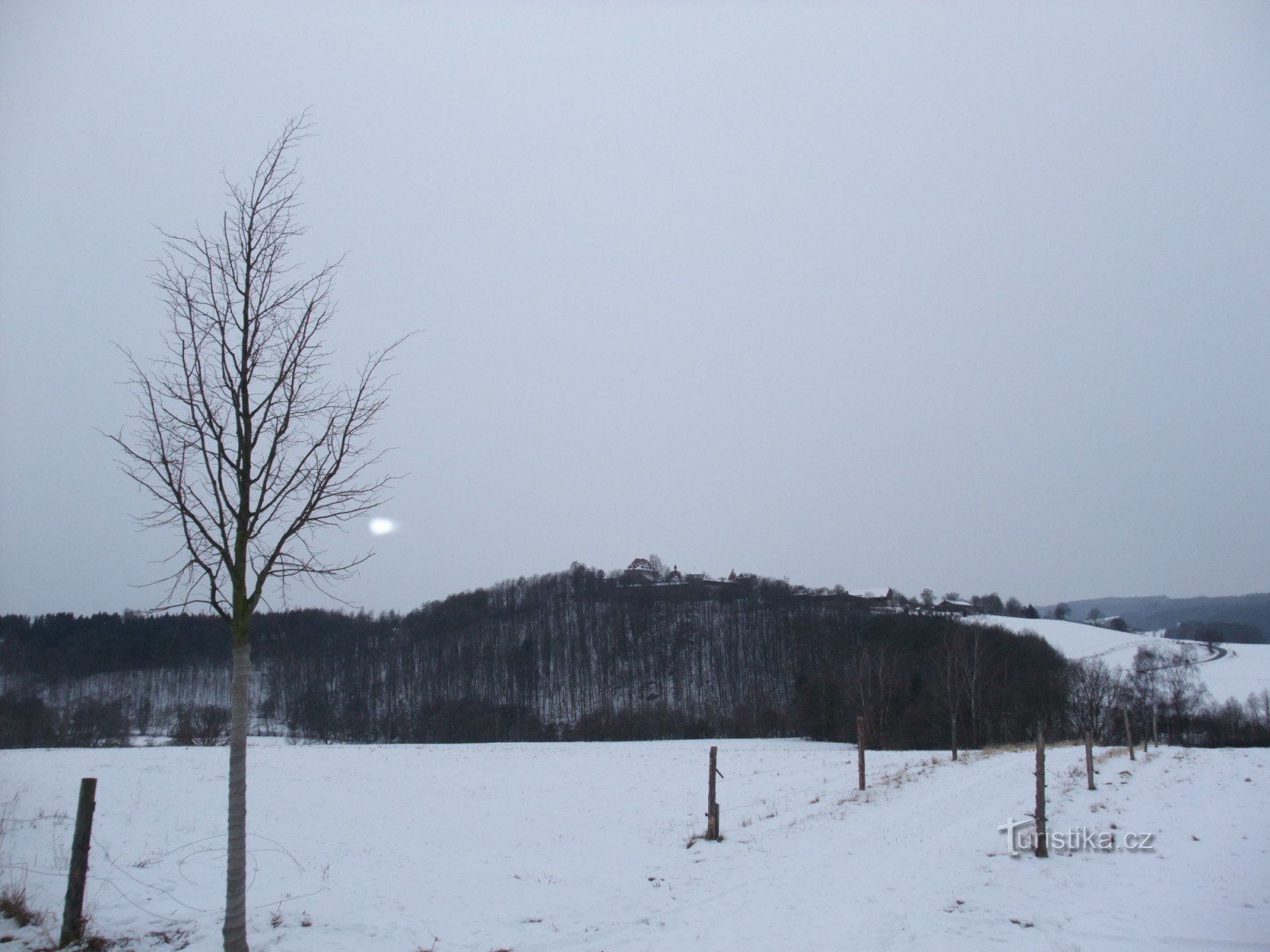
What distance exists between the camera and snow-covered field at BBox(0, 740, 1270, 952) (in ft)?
26.7

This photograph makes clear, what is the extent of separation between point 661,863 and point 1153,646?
97603 millimetres

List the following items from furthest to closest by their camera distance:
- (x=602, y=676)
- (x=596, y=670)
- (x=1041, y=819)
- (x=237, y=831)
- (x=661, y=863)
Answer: (x=596, y=670), (x=602, y=676), (x=661, y=863), (x=1041, y=819), (x=237, y=831)

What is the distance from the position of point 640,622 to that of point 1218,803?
99836 mm

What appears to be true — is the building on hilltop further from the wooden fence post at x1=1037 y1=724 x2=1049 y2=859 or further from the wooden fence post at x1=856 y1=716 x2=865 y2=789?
the wooden fence post at x1=1037 y1=724 x2=1049 y2=859

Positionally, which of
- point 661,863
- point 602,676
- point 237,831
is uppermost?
point 237,831

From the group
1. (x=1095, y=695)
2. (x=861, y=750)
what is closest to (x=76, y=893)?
(x=861, y=750)

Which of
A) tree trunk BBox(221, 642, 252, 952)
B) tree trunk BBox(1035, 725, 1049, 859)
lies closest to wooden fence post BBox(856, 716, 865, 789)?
tree trunk BBox(1035, 725, 1049, 859)

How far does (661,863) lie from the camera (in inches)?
484

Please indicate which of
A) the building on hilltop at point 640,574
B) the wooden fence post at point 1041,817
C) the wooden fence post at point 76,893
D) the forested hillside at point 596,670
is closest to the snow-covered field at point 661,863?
the wooden fence post at point 1041,817

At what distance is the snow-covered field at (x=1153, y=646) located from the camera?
69000 millimetres

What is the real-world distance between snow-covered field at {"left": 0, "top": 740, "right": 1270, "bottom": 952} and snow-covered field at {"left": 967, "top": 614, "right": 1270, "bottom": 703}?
62.0m

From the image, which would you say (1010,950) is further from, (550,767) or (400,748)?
(400,748)

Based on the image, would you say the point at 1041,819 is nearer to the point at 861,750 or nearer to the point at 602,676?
the point at 861,750

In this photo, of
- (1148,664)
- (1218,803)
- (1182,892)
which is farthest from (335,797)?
(1148,664)
